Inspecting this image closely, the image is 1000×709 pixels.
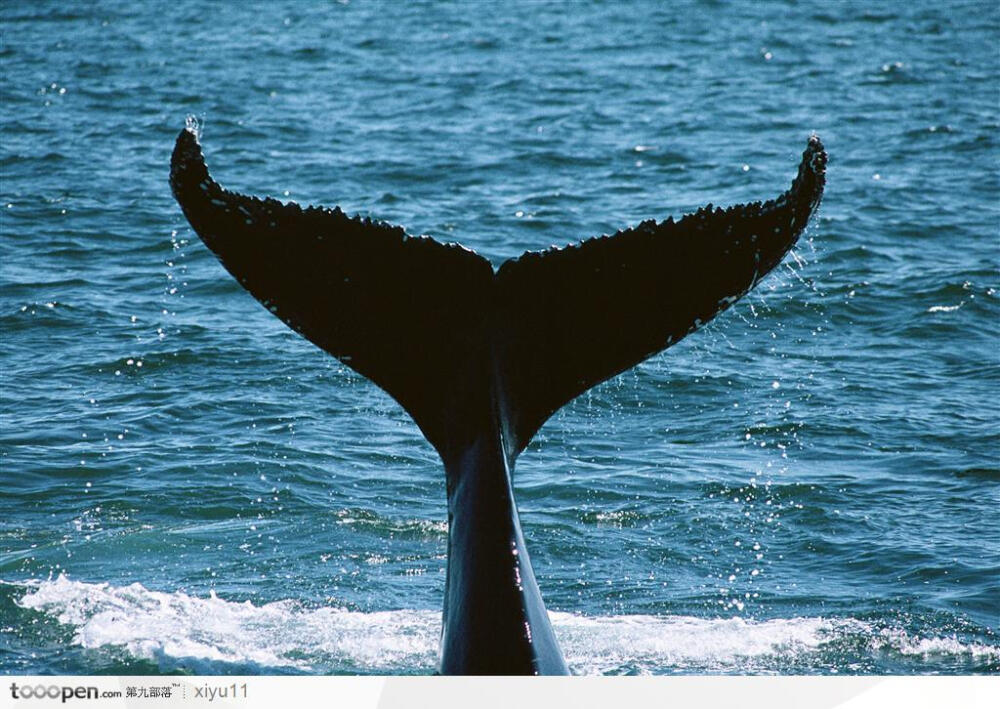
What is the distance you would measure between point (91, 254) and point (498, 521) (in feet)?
35.1

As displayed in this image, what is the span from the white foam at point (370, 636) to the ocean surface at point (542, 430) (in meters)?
0.03

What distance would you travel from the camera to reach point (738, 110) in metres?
23.8

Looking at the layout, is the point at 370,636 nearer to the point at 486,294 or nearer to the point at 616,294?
the point at 486,294

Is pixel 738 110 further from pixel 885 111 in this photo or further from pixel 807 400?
pixel 807 400

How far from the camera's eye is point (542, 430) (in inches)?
470

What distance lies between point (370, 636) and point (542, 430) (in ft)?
12.6

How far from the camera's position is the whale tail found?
617cm

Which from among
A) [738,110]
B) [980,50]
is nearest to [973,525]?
[738,110]
